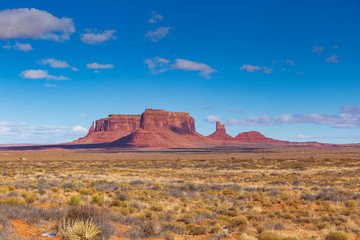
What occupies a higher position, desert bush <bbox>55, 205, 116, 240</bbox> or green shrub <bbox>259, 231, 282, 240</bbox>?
desert bush <bbox>55, 205, 116, 240</bbox>

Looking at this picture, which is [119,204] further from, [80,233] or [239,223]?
[80,233]

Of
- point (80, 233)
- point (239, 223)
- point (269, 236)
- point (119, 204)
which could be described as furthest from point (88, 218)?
point (119, 204)

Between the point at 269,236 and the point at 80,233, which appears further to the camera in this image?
the point at 269,236

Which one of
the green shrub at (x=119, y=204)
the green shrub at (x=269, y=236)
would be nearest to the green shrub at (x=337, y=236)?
the green shrub at (x=269, y=236)

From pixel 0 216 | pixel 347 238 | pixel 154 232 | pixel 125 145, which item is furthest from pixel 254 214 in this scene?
pixel 125 145

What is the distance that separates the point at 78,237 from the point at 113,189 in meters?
12.5

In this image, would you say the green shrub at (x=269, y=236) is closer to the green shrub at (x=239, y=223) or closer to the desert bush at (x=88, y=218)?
the green shrub at (x=239, y=223)

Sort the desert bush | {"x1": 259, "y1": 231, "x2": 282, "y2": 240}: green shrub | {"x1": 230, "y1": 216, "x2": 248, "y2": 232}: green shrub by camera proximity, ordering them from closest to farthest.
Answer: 1. the desert bush
2. {"x1": 259, "y1": 231, "x2": 282, "y2": 240}: green shrub
3. {"x1": 230, "y1": 216, "x2": 248, "y2": 232}: green shrub

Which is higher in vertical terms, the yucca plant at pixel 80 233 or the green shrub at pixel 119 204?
the yucca plant at pixel 80 233

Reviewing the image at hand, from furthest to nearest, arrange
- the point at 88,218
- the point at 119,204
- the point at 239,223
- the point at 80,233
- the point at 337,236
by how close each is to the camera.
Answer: the point at 119,204, the point at 239,223, the point at 337,236, the point at 88,218, the point at 80,233

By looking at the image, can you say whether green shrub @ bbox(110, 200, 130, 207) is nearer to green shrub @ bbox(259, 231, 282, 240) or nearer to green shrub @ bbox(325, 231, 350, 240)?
green shrub @ bbox(259, 231, 282, 240)

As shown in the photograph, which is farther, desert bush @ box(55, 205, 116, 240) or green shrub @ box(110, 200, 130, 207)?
green shrub @ box(110, 200, 130, 207)

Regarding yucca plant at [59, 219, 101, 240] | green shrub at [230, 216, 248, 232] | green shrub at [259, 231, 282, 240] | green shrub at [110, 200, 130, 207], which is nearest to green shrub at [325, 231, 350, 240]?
green shrub at [259, 231, 282, 240]

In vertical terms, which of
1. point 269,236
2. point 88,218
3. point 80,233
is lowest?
point 269,236
